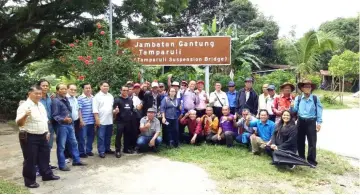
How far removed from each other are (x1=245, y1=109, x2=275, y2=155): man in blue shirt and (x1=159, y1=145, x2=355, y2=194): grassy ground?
0.72 feet

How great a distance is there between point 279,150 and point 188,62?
4591 millimetres

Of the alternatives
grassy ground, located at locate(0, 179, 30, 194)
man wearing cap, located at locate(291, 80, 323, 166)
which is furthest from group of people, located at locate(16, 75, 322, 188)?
grassy ground, located at locate(0, 179, 30, 194)

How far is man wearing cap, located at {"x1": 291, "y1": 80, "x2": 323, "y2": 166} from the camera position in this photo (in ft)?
21.1

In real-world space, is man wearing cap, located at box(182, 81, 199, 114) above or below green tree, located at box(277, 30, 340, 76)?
below

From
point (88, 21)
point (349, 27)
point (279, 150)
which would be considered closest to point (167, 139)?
point (279, 150)

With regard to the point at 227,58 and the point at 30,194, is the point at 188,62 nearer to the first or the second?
the point at 227,58

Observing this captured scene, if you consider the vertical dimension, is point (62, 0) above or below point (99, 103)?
above

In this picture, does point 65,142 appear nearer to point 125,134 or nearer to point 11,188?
point 11,188

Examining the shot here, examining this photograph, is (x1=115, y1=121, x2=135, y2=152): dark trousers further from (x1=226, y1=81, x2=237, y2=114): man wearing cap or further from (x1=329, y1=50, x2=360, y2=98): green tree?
(x1=329, y1=50, x2=360, y2=98): green tree

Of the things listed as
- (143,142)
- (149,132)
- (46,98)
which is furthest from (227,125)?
(46,98)

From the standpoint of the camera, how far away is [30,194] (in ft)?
15.1

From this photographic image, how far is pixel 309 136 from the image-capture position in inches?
256

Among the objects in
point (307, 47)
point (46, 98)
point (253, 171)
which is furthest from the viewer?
point (307, 47)

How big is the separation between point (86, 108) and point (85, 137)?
0.63m
